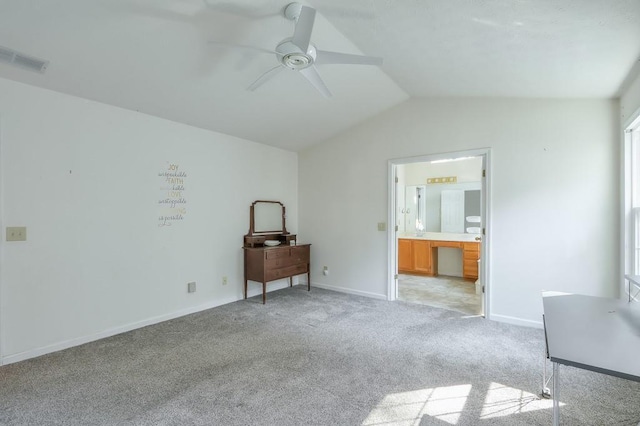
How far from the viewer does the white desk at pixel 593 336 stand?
1174 mm

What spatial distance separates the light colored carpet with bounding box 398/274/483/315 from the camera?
13.6ft

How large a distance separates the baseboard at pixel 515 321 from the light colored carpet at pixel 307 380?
13 centimetres

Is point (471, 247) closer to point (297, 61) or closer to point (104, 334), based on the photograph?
point (297, 61)

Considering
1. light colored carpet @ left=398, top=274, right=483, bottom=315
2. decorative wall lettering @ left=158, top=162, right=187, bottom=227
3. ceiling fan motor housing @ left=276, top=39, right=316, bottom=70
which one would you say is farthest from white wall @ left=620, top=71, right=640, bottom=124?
decorative wall lettering @ left=158, top=162, right=187, bottom=227

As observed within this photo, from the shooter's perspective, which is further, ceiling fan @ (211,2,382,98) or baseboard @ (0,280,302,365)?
baseboard @ (0,280,302,365)

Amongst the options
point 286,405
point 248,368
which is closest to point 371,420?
point 286,405

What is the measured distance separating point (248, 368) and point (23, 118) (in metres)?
2.77

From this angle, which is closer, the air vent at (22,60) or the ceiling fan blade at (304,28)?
the ceiling fan blade at (304,28)

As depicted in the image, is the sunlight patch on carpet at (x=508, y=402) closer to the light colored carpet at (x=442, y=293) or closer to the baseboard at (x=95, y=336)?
the light colored carpet at (x=442, y=293)

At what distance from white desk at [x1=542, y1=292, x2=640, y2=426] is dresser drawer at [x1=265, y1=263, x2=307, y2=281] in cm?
309

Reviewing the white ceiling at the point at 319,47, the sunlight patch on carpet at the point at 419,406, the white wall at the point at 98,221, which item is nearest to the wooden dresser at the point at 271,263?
the white wall at the point at 98,221

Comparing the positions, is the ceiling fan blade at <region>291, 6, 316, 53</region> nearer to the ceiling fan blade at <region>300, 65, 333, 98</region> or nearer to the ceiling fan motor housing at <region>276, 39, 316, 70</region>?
the ceiling fan motor housing at <region>276, 39, 316, 70</region>

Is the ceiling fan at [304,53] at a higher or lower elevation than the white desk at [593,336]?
higher

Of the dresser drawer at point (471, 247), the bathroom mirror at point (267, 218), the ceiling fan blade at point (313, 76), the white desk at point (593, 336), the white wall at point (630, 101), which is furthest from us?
the dresser drawer at point (471, 247)
